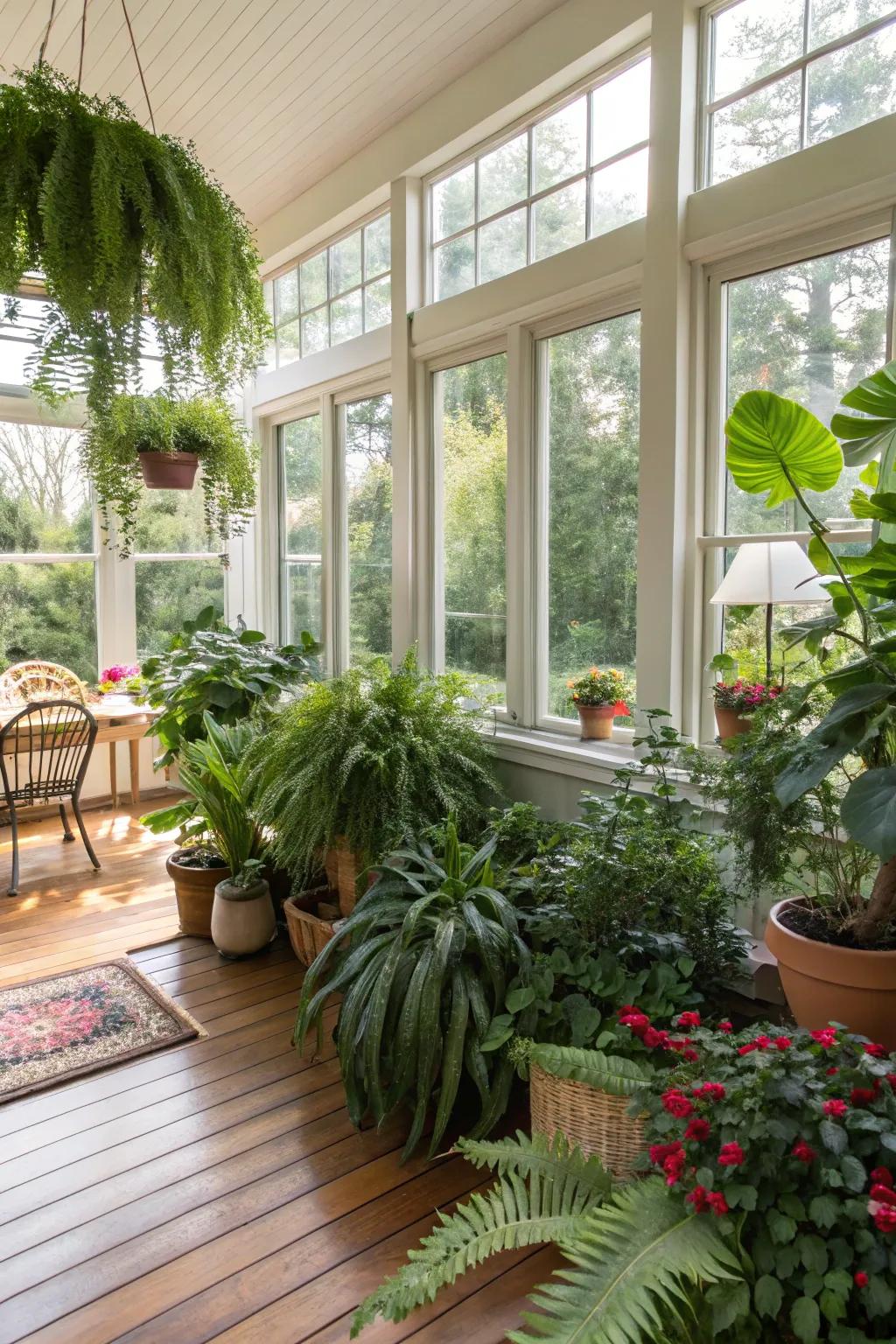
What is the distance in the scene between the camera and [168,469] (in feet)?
12.0

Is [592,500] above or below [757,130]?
below

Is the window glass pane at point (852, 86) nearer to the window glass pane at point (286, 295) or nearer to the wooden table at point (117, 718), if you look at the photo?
the window glass pane at point (286, 295)

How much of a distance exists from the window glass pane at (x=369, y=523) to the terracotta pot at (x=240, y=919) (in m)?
1.33

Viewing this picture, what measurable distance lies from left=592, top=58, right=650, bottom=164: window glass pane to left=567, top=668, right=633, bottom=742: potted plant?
1.68 metres

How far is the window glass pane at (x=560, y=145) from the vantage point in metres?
3.10

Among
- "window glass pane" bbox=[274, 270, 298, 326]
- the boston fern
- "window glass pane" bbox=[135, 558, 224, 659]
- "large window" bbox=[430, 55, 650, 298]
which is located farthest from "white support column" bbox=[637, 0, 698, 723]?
"window glass pane" bbox=[135, 558, 224, 659]

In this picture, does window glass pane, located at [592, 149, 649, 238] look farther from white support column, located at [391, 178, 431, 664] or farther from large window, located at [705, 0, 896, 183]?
white support column, located at [391, 178, 431, 664]

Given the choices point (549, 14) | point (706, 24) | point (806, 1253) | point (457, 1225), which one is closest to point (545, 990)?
point (457, 1225)

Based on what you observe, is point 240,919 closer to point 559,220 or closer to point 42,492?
point 559,220

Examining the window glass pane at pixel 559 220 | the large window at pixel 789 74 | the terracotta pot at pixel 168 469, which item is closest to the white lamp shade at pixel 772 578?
the large window at pixel 789 74

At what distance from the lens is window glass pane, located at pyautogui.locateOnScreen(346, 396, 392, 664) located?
13.9 ft

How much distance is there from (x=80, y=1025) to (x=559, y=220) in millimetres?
3065

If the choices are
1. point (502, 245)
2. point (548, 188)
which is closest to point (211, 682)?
point (502, 245)

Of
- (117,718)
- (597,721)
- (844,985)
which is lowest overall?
(844,985)
